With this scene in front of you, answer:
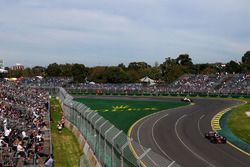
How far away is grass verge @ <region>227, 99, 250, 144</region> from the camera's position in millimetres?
39562

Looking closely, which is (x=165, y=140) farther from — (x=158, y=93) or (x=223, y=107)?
(x=158, y=93)

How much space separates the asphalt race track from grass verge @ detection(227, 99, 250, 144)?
2694 millimetres

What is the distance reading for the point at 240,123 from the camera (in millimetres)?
47375

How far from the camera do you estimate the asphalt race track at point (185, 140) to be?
Answer: 1112 inches

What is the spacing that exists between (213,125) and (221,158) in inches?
682

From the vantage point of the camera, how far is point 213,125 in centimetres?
4588

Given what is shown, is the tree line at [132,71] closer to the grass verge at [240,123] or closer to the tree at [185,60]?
the tree at [185,60]

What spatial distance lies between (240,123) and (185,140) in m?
13.9

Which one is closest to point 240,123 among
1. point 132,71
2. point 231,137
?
point 231,137

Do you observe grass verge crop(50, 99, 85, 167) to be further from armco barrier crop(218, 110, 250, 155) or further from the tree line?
the tree line

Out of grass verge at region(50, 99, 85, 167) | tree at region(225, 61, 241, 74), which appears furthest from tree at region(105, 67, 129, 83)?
grass verge at region(50, 99, 85, 167)

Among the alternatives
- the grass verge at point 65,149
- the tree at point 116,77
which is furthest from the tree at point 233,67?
the grass verge at point 65,149

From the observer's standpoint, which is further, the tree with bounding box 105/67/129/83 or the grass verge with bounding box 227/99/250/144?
the tree with bounding box 105/67/129/83

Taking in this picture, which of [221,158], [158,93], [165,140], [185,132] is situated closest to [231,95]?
[158,93]
